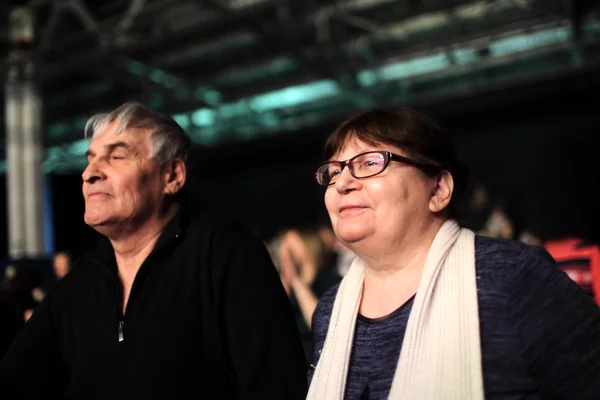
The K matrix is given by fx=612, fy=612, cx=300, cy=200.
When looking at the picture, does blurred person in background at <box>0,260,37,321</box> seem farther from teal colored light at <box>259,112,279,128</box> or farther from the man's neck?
teal colored light at <box>259,112,279,128</box>

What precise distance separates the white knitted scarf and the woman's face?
3.1 inches

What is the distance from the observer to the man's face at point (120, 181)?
5.62 ft

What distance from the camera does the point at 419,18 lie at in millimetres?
6426

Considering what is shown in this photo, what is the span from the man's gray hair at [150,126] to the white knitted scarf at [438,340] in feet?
2.51

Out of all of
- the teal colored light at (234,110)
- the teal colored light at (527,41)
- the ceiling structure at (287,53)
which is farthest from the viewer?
the teal colored light at (234,110)

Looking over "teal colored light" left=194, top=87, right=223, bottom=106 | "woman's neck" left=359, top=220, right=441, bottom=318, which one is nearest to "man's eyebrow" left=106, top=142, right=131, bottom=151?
"woman's neck" left=359, top=220, right=441, bottom=318

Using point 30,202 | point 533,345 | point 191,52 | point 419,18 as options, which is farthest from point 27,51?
point 533,345

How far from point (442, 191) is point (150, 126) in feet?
2.88

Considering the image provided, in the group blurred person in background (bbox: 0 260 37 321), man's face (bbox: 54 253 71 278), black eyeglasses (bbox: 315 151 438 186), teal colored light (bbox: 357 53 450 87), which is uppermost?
Answer: teal colored light (bbox: 357 53 450 87)

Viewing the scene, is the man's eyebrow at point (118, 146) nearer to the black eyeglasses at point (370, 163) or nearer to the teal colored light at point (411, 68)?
the black eyeglasses at point (370, 163)

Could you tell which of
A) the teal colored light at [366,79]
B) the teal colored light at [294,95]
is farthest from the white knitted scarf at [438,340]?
the teal colored light at [294,95]

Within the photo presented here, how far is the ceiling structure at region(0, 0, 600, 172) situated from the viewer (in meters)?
5.90

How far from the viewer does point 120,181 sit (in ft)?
5.65

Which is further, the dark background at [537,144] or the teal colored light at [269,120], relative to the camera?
the teal colored light at [269,120]
